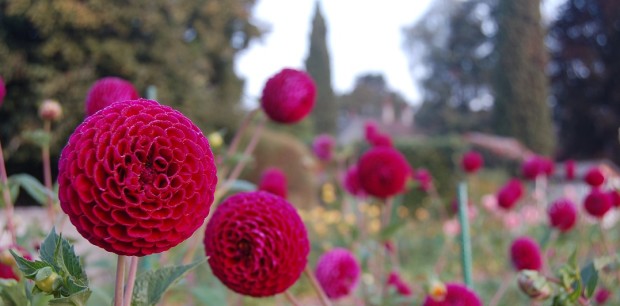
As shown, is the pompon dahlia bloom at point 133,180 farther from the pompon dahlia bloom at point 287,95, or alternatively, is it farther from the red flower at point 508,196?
the red flower at point 508,196

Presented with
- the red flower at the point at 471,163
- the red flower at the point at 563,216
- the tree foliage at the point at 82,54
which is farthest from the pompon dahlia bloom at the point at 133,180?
the tree foliage at the point at 82,54

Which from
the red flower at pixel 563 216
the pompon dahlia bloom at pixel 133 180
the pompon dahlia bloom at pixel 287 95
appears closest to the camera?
the pompon dahlia bloom at pixel 133 180

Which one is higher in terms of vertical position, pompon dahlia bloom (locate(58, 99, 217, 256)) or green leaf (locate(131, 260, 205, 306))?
pompon dahlia bloom (locate(58, 99, 217, 256))

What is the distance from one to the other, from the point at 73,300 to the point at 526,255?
32.4 inches

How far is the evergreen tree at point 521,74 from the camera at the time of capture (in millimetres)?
15156

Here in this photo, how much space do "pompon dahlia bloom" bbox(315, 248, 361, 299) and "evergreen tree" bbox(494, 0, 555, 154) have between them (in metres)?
15.2

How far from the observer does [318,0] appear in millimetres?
23906

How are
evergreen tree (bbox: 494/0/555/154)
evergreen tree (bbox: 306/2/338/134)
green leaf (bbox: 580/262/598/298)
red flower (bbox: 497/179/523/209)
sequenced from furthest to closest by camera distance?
1. evergreen tree (bbox: 306/2/338/134)
2. evergreen tree (bbox: 494/0/555/154)
3. red flower (bbox: 497/179/523/209)
4. green leaf (bbox: 580/262/598/298)

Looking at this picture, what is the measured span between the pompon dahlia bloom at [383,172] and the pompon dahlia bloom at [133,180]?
688 mm

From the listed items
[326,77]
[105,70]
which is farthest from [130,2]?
[326,77]

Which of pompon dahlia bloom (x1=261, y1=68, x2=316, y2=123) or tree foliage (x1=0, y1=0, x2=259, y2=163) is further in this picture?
tree foliage (x1=0, y1=0, x2=259, y2=163)

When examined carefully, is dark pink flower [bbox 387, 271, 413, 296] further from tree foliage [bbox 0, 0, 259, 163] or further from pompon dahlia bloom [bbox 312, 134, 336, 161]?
tree foliage [bbox 0, 0, 259, 163]

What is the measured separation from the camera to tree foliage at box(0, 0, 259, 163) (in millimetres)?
6680

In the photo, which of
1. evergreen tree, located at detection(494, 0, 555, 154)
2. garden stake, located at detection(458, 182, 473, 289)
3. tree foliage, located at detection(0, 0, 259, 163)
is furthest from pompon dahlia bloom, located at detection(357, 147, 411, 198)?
evergreen tree, located at detection(494, 0, 555, 154)
